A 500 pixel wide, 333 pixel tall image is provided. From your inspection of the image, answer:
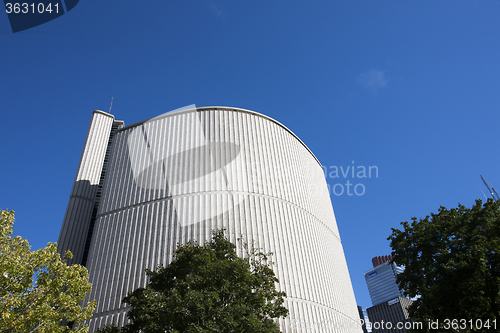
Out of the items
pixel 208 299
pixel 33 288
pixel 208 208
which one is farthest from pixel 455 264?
pixel 208 208

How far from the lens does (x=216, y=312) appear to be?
495 inches

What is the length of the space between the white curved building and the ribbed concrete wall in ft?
0.37

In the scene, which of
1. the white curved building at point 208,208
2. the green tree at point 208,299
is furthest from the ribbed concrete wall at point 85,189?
the green tree at point 208,299

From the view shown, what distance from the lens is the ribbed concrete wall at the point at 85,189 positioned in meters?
34.1

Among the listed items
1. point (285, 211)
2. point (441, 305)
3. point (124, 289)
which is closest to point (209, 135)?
point (285, 211)

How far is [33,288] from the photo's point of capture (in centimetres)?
1249

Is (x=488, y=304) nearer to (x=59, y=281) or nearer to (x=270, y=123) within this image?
(x=59, y=281)

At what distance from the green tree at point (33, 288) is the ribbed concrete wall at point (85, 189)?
74.3ft

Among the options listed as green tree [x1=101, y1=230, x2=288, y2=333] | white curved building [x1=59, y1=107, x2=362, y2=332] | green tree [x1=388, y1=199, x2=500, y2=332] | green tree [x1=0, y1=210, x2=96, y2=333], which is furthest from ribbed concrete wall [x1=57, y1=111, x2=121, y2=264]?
green tree [x1=388, y1=199, x2=500, y2=332]

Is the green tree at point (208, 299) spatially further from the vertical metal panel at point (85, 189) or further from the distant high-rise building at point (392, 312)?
the distant high-rise building at point (392, 312)

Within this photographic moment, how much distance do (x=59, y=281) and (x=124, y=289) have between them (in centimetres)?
1386

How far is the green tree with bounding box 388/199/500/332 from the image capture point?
1395cm

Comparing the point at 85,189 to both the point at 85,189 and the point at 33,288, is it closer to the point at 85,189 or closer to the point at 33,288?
the point at 85,189

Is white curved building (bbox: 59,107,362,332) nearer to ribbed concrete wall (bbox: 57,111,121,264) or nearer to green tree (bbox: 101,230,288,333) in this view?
ribbed concrete wall (bbox: 57,111,121,264)
